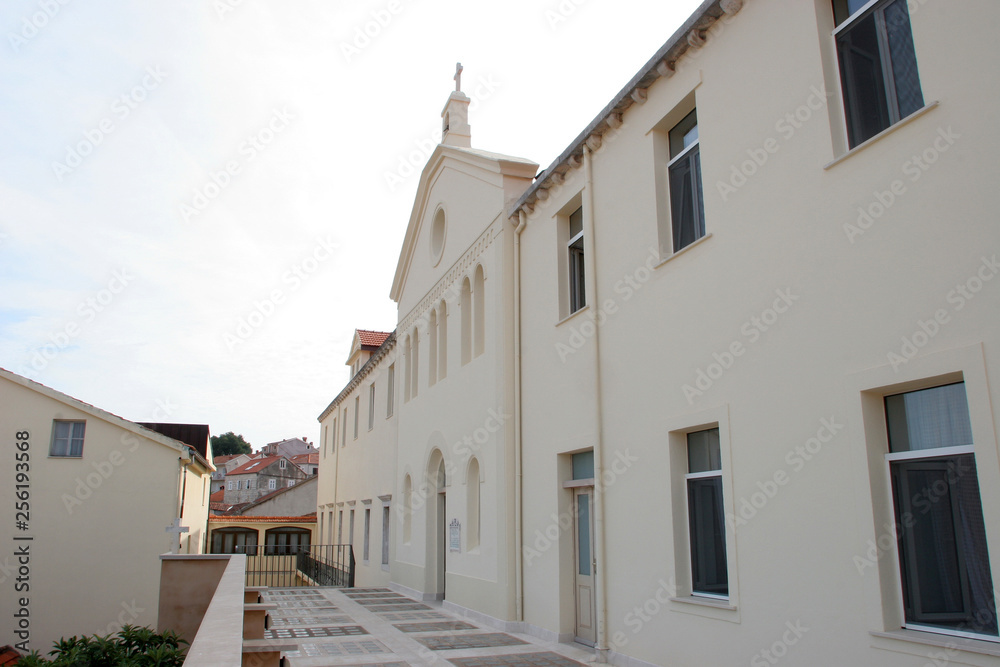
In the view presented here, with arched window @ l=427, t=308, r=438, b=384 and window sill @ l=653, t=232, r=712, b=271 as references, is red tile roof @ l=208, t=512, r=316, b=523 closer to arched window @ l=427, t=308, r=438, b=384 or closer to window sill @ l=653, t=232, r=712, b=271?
arched window @ l=427, t=308, r=438, b=384

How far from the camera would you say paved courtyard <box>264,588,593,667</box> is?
9305mm

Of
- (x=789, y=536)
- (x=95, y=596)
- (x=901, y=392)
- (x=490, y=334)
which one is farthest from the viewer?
(x=95, y=596)

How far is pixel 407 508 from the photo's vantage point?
1920 cm

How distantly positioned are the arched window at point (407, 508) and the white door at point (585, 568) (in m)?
8.86

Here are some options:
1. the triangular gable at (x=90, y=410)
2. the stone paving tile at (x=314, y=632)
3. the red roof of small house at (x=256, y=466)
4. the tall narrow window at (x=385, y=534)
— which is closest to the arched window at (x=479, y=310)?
the stone paving tile at (x=314, y=632)

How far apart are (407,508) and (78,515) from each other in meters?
9.08

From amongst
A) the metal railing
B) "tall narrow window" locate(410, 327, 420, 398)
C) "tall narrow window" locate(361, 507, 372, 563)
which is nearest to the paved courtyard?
"tall narrow window" locate(410, 327, 420, 398)

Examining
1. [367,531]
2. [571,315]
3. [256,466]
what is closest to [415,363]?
[367,531]

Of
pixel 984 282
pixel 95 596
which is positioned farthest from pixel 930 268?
pixel 95 596

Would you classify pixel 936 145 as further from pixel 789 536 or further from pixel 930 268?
pixel 789 536

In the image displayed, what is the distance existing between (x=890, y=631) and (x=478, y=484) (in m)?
9.59

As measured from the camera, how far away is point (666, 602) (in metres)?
8.00

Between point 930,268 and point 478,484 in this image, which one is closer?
point 930,268

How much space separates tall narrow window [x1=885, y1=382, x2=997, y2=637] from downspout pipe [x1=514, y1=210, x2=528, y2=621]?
7.14 m
